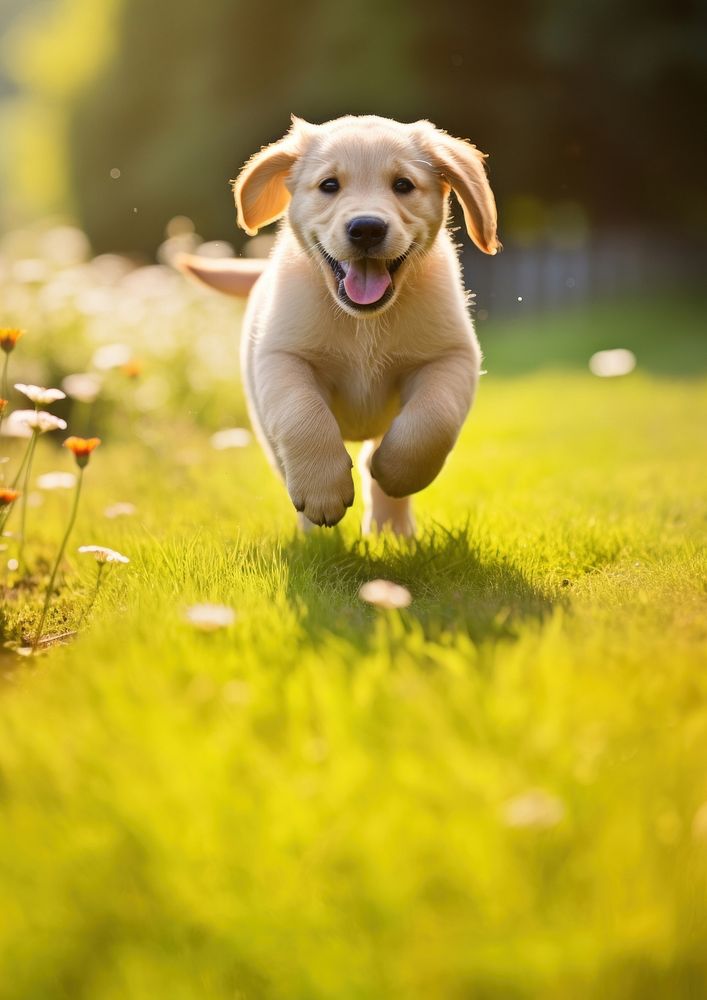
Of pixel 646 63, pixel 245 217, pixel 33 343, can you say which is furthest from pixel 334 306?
pixel 646 63

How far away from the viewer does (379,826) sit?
156cm

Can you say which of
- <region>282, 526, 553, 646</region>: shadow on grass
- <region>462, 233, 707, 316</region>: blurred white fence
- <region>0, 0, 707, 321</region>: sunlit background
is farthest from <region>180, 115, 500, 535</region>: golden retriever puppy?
<region>462, 233, 707, 316</region>: blurred white fence

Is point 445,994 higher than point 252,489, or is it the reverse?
point 445,994

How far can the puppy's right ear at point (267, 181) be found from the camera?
3361mm

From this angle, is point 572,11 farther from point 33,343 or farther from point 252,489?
point 252,489

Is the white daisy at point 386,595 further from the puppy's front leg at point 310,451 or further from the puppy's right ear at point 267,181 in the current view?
the puppy's right ear at point 267,181

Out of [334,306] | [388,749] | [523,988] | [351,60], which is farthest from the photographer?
[351,60]

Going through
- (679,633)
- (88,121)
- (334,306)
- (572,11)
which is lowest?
(88,121)

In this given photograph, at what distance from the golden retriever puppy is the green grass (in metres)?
0.45

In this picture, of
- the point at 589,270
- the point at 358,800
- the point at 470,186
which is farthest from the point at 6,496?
the point at 589,270

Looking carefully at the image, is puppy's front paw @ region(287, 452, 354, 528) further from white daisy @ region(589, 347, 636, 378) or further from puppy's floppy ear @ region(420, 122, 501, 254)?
white daisy @ region(589, 347, 636, 378)

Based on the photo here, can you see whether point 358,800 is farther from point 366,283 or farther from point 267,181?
point 267,181

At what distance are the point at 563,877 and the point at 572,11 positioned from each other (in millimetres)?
15425

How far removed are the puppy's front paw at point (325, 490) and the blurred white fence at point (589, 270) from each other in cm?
1387
